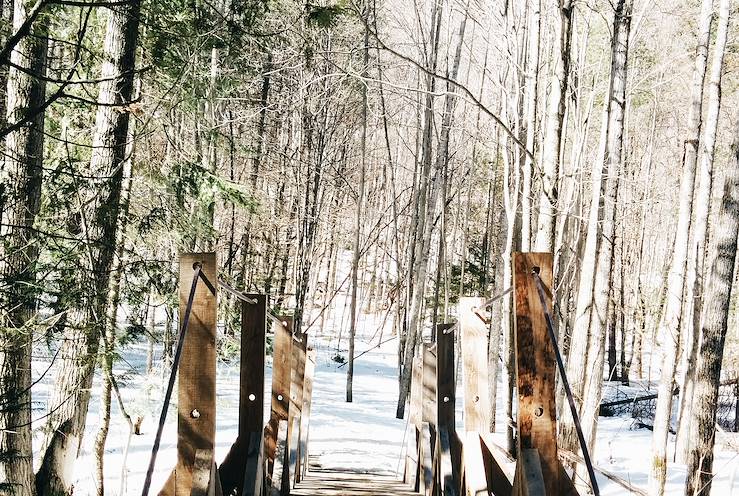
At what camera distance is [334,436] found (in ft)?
42.0

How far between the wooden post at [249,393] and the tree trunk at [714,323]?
7.05m

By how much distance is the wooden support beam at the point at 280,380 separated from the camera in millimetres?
5120

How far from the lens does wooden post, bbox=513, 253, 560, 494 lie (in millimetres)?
2568

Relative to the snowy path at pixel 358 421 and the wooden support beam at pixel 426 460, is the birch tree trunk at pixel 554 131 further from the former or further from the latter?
the snowy path at pixel 358 421

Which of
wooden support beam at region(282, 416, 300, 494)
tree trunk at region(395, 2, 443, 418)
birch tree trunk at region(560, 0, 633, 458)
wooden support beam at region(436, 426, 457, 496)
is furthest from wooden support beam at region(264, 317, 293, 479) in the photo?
tree trunk at region(395, 2, 443, 418)

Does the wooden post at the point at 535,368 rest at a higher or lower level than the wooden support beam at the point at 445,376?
higher

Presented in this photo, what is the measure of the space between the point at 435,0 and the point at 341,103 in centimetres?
488

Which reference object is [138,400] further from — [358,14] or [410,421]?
[358,14]

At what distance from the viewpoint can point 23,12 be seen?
624 cm

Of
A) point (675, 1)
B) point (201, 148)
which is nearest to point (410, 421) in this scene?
point (201, 148)

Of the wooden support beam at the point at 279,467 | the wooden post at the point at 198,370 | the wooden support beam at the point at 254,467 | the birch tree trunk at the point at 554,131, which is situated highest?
the birch tree trunk at the point at 554,131

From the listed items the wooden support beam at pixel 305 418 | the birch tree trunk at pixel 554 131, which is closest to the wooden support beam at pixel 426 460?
the wooden support beam at pixel 305 418

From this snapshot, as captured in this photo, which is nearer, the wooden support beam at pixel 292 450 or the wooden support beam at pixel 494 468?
the wooden support beam at pixel 494 468

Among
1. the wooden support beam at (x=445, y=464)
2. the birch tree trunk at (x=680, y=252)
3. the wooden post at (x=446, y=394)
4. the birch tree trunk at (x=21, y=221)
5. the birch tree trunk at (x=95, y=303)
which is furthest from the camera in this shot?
the birch tree trunk at (x=680, y=252)
